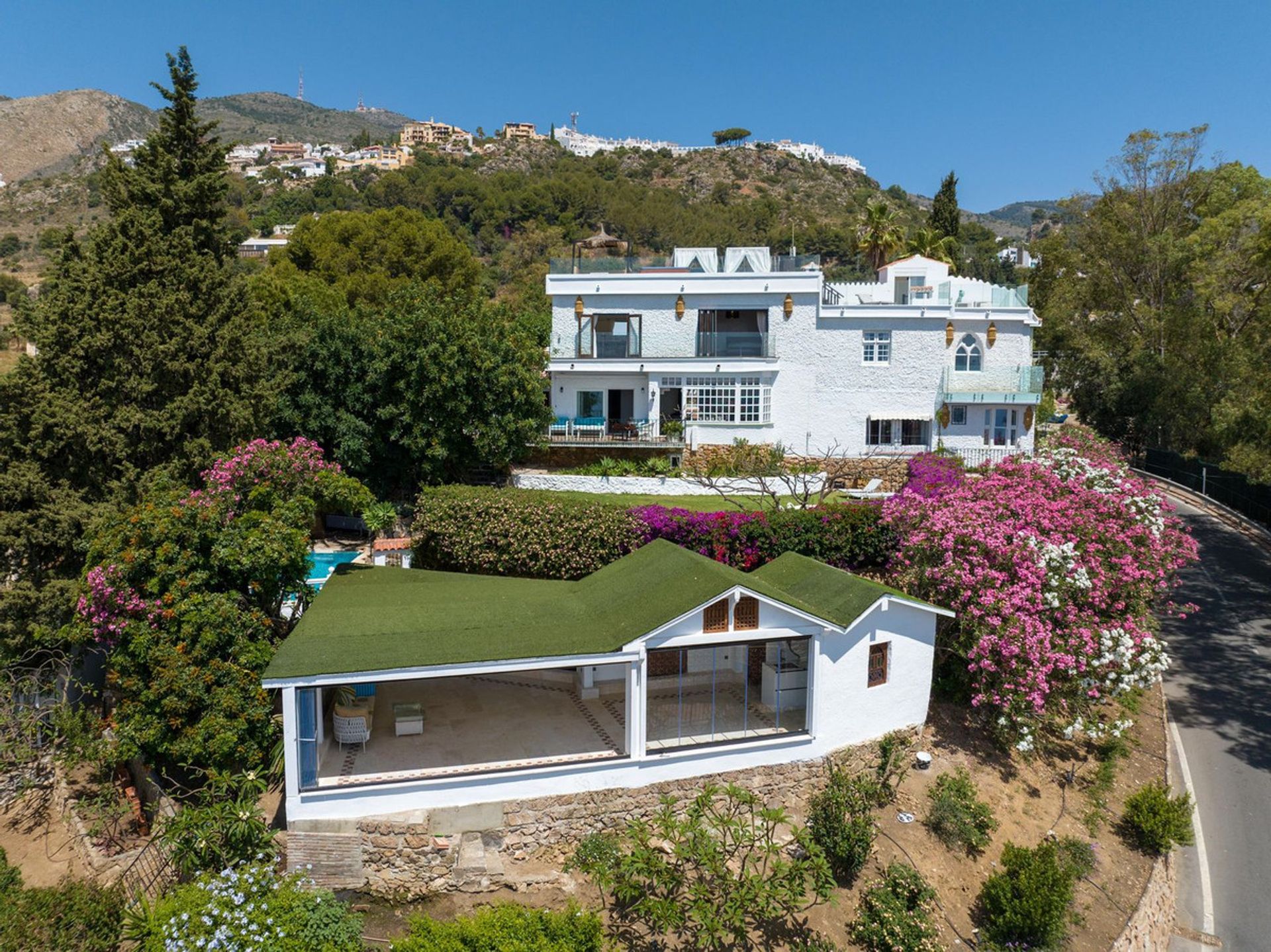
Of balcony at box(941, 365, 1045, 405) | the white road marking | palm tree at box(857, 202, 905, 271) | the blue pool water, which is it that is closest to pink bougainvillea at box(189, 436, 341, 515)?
the blue pool water

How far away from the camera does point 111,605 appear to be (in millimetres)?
16312

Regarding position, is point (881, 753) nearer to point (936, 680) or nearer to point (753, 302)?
point (936, 680)

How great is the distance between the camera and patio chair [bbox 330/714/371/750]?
15688 mm

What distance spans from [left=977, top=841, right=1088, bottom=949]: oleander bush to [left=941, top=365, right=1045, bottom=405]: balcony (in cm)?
→ 2062

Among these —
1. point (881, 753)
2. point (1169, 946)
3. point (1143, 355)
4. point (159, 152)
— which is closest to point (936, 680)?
point (881, 753)

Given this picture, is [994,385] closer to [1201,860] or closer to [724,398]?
[724,398]

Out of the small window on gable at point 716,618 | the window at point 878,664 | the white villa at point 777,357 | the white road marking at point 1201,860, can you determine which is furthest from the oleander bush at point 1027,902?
the white villa at point 777,357

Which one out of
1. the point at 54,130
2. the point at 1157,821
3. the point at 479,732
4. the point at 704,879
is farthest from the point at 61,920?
the point at 54,130

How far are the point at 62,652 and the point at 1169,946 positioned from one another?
80.2 feet

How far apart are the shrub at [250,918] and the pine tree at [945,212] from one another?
66.2 meters

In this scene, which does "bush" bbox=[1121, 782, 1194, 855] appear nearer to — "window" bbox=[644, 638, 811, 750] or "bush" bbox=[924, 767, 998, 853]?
"bush" bbox=[924, 767, 998, 853]

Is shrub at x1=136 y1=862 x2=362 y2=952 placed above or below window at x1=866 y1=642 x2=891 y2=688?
below

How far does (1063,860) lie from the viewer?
16781mm

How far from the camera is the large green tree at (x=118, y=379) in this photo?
795 inches
